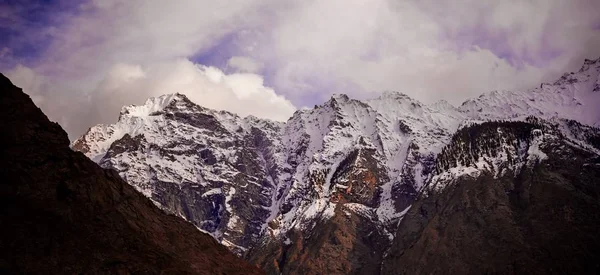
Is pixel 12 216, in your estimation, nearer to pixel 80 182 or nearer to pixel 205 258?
pixel 80 182

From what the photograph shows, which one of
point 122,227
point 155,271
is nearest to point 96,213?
point 122,227

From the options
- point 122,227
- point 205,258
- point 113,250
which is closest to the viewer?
point 113,250

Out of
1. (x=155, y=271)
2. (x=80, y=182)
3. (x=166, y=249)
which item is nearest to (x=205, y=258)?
(x=166, y=249)

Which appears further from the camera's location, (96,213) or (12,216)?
(96,213)

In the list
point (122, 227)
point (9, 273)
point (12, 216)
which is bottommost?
point (9, 273)

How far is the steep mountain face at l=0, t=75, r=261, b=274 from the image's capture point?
70562 mm

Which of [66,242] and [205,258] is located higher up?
[205,258]

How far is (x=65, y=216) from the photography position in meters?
77.1

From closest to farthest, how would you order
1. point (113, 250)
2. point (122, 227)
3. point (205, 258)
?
1. point (113, 250)
2. point (122, 227)
3. point (205, 258)

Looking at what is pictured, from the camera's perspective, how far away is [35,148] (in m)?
80.8

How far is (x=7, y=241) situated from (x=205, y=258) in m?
32.3

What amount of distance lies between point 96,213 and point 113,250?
648cm

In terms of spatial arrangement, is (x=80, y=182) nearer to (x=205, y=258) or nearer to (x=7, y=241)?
(x=7, y=241)

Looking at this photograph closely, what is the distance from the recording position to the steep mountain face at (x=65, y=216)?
7056cm
